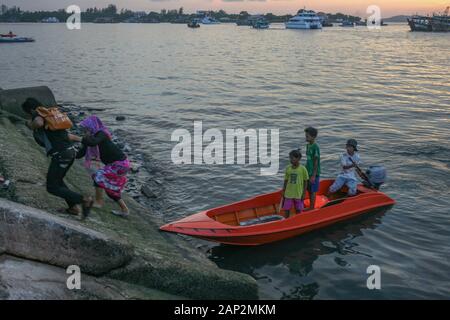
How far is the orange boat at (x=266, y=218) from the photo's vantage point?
10500 mm

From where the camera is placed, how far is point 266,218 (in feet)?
38.9

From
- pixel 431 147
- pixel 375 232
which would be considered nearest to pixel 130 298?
pixel 375 232

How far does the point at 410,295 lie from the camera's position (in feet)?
30.9

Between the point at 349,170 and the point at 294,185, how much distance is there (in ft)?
9.63

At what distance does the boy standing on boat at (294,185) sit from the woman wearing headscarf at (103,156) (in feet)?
13.2

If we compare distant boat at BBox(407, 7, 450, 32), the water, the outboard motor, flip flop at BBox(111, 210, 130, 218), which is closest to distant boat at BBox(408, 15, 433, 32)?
distant boat at BBox(407, 7, 450, 32)

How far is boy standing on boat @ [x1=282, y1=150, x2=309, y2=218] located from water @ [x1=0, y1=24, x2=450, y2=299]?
103 centimetres

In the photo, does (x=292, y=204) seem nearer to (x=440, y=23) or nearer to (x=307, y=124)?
(x=307, y=124)

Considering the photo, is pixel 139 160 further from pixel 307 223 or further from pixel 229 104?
pixel 229 104

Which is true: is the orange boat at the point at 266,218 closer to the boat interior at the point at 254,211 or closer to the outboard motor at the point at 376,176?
the boat interior at the point at 254,211

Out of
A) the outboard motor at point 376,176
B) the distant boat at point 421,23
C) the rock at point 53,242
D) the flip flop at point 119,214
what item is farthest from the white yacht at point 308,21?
the rock at point 53,242

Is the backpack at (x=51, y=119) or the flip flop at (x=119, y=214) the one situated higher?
the backpack at (x=51, y=119)

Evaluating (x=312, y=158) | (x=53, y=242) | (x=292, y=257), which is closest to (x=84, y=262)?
(x=53, y=242)

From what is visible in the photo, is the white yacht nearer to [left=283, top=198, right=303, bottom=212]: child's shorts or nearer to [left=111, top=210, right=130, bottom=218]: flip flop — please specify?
[left=283, top=198, right=303, bottom=212]: child's shorts
